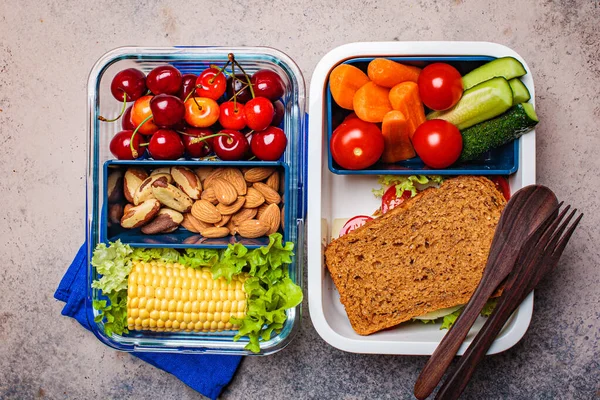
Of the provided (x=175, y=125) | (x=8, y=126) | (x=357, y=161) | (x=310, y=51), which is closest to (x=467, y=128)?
(x=357, y=161)

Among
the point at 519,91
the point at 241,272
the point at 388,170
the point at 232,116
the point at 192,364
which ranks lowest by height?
the point at 192,364

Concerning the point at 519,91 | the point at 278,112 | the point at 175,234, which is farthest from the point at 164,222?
the point at 519,91

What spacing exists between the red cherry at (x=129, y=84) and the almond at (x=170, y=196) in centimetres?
27

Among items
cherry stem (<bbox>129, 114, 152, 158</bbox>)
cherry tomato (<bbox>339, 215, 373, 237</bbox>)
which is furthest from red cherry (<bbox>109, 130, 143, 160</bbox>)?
cherry tomato (<bbox>339, 215, 373, 237</bbox>)

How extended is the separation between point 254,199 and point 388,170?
399mm

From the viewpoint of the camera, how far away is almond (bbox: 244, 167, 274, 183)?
1.46m

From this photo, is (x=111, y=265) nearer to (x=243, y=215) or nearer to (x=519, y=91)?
(x=243, y=215)

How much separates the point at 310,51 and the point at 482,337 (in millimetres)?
1034

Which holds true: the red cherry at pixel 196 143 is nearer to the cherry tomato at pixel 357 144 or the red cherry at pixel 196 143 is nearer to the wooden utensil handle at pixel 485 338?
the cherry tomato at pixel 357 144

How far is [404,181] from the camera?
4.83 ft

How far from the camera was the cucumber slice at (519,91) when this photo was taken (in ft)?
4.44

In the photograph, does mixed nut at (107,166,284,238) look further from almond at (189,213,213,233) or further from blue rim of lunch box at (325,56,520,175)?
blue rim of lunch box at (325,56,520,175)

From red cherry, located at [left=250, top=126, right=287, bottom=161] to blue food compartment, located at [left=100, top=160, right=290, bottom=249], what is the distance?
0.04 m

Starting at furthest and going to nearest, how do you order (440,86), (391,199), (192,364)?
1. (192,364)
2. (391,199)
3. (440,86)
